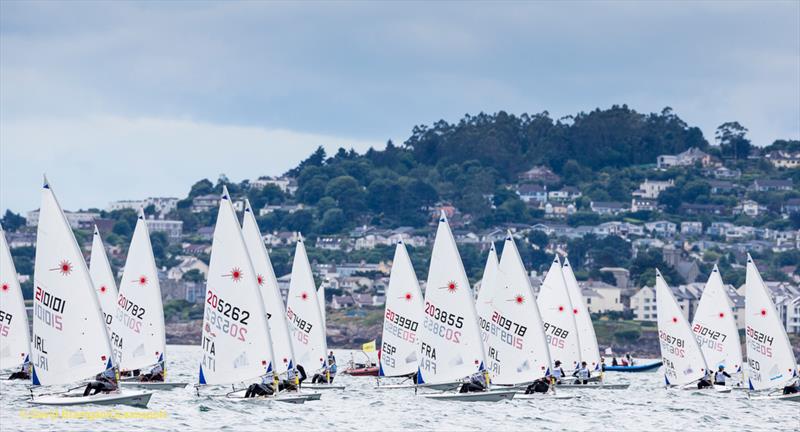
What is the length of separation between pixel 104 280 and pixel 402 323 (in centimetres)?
1054

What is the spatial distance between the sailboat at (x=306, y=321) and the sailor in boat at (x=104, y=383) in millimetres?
17337

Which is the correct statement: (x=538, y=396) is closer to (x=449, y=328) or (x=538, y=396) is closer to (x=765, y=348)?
(x=449, y=328)

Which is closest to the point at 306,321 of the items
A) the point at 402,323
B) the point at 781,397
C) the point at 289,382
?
the point at 402,323

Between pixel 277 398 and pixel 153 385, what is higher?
pixel 277 398

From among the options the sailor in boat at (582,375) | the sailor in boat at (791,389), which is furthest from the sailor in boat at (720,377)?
the sailor in boat at (791,389)

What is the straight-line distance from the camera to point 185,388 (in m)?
58.0

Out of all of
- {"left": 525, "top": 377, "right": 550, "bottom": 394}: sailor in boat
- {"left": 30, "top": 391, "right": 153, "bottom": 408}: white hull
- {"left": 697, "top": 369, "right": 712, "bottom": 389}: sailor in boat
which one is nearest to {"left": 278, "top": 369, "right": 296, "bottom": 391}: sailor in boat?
{"left": 30, "top": 391, "right": 153, "bottom": 408}: white hull

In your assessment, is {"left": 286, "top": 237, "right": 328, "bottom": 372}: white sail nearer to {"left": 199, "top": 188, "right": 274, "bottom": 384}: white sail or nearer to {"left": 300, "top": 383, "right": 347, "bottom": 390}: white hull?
{"left": 300, "top": 383, "right": 347, "bottom": 390}: white hull

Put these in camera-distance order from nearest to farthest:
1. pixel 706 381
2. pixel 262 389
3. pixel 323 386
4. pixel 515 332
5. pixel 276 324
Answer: pixel 262 389, pixel 276 324, pixel 515 332, pixel 323 386, pixel 706 381

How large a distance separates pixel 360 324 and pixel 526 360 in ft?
402

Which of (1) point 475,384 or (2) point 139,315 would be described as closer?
(1) point 475,384

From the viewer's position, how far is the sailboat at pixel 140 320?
54.6 metres

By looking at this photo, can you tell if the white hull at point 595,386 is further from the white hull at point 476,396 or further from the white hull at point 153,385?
the white hull at point 153,385

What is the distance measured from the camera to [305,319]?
61.2m
